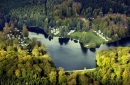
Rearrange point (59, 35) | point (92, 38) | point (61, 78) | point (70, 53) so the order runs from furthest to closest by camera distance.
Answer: point (59, 35), point (92, 38), point (70, 53), point (61, 78)

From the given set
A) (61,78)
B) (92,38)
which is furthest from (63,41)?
(61,78)

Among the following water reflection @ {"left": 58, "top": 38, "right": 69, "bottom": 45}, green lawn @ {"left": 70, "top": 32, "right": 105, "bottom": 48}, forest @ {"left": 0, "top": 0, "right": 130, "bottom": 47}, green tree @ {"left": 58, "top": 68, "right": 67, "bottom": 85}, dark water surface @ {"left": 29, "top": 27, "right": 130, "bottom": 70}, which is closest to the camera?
green tree @ {"left": 58, "top": 68, "right": 67, "bottom": 85}

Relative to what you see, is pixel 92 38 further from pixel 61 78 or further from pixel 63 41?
pixel 61 78

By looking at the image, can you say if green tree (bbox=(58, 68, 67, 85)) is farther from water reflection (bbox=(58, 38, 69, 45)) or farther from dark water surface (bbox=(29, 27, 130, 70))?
water reflection (bbox=(58, 38, 69, 45))

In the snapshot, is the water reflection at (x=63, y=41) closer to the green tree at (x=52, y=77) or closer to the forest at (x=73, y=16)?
the forest at (x=73, y=16)

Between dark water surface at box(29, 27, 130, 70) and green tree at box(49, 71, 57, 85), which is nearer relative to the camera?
green tree at box(49, 71, 57, 85)

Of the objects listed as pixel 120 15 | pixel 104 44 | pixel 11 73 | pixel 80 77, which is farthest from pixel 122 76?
pixel 120 15

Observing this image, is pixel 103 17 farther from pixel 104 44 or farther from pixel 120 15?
pixel 104 44

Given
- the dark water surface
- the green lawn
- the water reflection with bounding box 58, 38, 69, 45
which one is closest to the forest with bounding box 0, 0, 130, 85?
the green lawn
